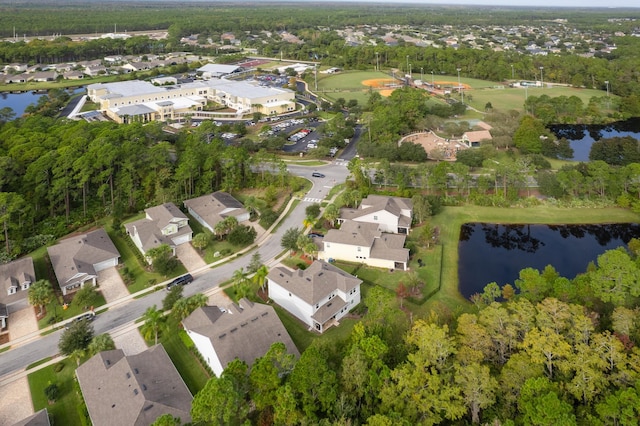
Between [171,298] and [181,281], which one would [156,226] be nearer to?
[181,281]

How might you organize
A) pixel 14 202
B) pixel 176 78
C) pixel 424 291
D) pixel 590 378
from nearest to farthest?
1. pixel 590 378
2. pixel 424 291
3. pixel 14 202
4. pixel 176 78

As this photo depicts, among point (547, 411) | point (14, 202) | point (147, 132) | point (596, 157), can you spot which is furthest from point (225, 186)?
point (596, 157)

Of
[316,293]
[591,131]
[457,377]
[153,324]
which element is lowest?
[153,324]

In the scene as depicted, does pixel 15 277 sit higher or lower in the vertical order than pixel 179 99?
lower

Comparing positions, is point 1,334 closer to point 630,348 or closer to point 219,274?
point 219,274

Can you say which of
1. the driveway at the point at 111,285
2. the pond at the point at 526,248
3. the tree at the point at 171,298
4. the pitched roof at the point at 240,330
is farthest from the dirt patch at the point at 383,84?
the pitched roof at the point at 240,330

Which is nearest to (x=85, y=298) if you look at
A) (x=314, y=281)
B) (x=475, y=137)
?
(x=314, y=281)

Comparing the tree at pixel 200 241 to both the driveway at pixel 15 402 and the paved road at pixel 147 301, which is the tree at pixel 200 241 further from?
the driveway at pixel 15 402
